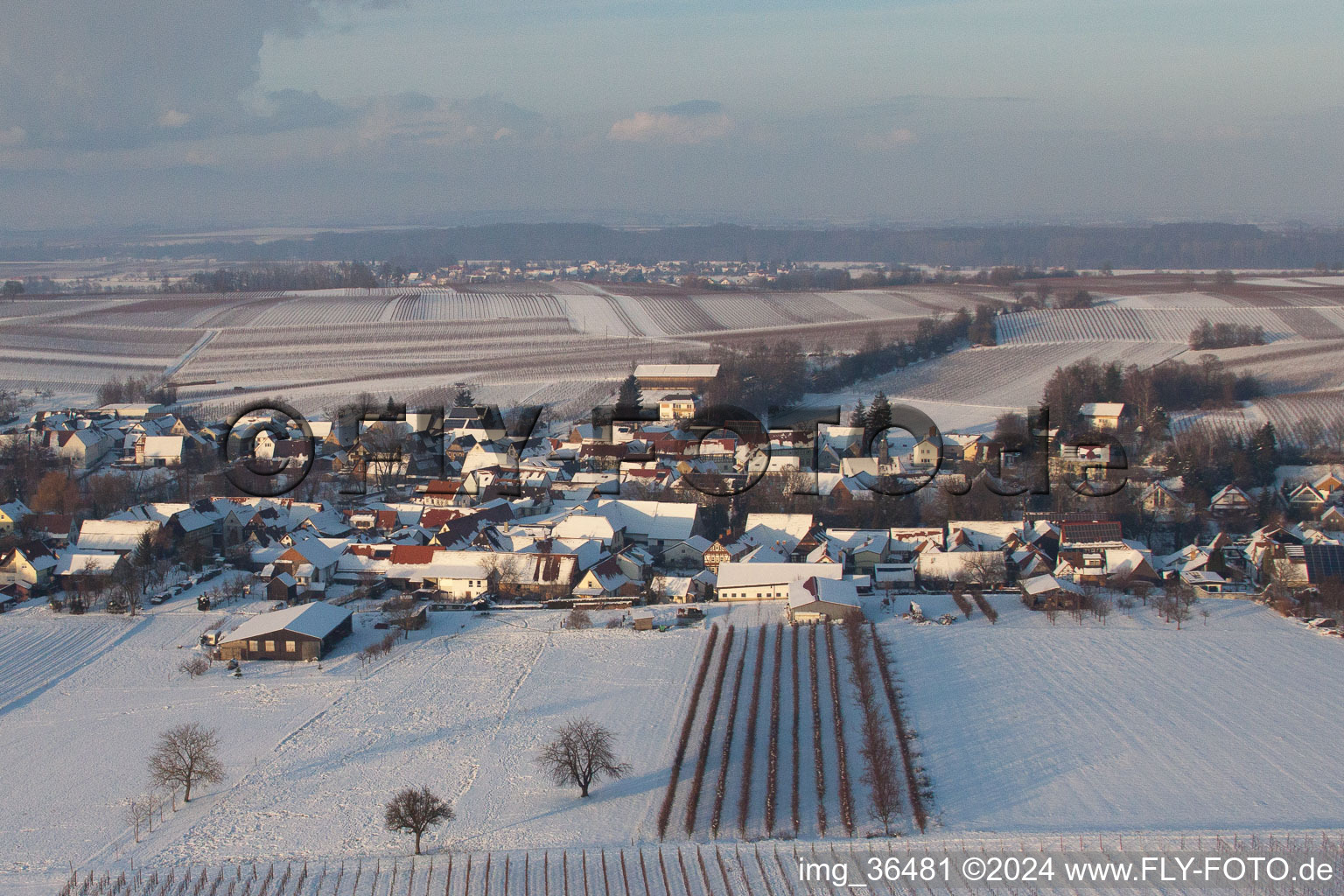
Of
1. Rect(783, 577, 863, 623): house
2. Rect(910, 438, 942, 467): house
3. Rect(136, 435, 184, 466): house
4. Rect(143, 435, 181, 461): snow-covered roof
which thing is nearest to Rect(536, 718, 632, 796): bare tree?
Rect(783, 577, 863, 623): house

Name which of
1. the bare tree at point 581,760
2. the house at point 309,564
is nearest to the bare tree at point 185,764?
the bare tree at point 581,760

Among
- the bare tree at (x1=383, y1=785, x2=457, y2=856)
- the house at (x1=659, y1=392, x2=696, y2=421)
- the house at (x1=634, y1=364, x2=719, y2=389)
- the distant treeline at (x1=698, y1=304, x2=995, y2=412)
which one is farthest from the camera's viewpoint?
the house at (x1=634, y1=364, x2=719, y2=389)

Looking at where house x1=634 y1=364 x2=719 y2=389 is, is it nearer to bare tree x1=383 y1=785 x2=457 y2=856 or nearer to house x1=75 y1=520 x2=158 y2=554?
house x1=75 y1=520 x2=158 y2=554

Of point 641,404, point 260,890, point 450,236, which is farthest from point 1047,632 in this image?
point 450,236

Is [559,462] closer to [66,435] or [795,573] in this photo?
[795,573]

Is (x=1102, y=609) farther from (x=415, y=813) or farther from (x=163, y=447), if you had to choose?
(x=163, y=447)

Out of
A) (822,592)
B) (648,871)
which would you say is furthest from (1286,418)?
(648,871)

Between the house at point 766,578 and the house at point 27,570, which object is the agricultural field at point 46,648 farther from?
the house at point 766,578
